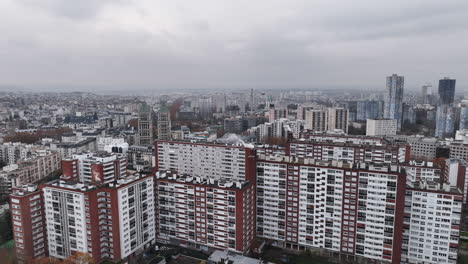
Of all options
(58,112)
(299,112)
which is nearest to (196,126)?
(299,112)

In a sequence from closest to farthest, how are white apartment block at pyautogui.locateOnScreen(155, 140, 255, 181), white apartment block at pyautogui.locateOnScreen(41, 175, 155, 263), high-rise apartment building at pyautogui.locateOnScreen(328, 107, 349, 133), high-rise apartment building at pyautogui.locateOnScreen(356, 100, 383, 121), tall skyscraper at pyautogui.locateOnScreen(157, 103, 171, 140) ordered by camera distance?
white apartment block at pyautogui.locateOnScreen(41, 175, 155, 263), white apartment block at pyautogui.locateOnScreen(155, 140, 255, 181), tall skyscraper at pyautogui.locateOnScreen(157, 103, 171, 140), high-rise apartment building at pyautogui.locateOnScreen(328, 107, 349, 133), high-rise apartment building at pyautogui.locateOnScreen(356, 100, 383, 121)

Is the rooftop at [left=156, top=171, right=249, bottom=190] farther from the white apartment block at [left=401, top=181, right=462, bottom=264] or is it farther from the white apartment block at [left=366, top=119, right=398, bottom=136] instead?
the white apartment block at [left=366, top=119, right=398, bottom=136]

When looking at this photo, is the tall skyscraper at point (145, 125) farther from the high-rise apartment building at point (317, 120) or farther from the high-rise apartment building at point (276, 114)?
the high-rise apartment building at point (317, 120)

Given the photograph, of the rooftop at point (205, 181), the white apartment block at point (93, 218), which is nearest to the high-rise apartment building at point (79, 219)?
the white apartment block at point (93, 218)

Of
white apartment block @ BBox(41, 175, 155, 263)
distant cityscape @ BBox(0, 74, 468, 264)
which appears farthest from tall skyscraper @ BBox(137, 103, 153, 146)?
white apartment block @ BBox(41, 175, 155, 263)

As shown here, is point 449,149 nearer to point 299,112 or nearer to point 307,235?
point 307,235

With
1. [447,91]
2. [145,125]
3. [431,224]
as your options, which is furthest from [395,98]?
[431,224]
